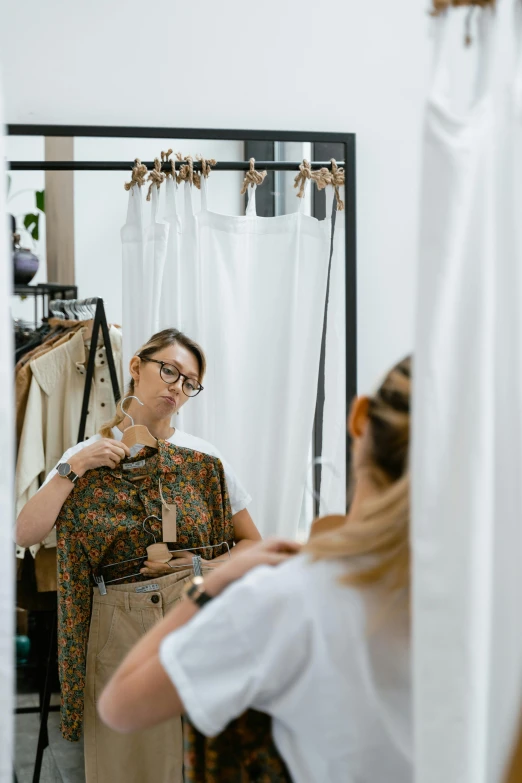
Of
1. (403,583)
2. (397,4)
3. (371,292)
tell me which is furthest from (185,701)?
(397,4)

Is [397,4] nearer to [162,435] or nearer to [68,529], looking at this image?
[162,435]

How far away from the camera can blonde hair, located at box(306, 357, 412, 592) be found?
2.69 ft

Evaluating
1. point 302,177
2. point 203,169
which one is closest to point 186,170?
point 203,169

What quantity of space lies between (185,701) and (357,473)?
0.97 ft

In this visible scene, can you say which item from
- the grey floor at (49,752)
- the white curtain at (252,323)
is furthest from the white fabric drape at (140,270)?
the grey floor at (49,752)

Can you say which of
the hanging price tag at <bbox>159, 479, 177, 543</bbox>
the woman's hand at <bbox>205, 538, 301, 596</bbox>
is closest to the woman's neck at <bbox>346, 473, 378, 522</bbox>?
the woman's hand at <bbox>205, 538, 301, 596</bbox>

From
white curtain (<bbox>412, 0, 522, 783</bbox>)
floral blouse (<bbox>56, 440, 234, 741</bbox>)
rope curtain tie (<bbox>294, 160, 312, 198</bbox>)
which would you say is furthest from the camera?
rope curtain tie (<bbox>294, 160, 312, 198</bbox>)

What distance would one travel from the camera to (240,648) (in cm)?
81

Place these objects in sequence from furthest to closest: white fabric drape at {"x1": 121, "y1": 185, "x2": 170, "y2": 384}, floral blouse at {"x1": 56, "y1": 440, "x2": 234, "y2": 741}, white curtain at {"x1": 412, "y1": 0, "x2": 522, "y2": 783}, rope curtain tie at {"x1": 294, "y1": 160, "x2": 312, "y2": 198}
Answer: rope curtain tie at {"x1": 294, "y1": 160, "x2": 312, "y2": 198} < white fabric drape at {"x1": 121, "y1": 185, "x2": 170, "y2": 384} < floral blouse at {"x1": 56, "y1": 440, "x2": 234, "y2": 741} < white curtain at {"x1": 412, "y1": 0, "x2": 522, "y2": 783}

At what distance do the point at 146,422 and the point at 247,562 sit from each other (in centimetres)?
65

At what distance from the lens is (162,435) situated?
1.52 meters

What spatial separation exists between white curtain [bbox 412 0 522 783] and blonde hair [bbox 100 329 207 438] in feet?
2.75

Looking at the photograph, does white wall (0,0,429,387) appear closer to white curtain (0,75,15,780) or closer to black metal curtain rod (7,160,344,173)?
black metal curtain rod (7,160,344,173)

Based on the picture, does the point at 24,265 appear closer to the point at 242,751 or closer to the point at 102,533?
the point at 102,533
